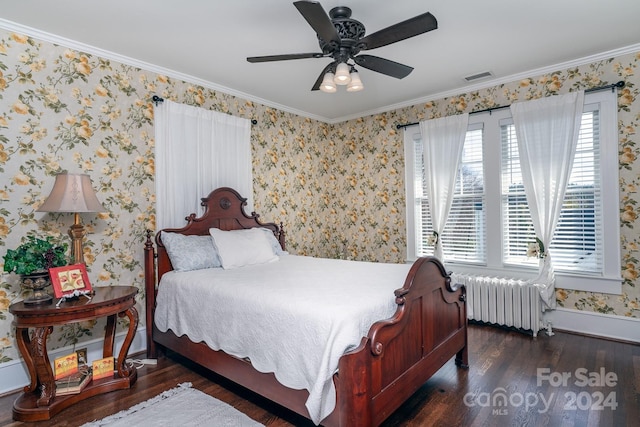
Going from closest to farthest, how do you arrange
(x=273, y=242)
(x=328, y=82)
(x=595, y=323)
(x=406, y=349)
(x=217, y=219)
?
1. (x=406, y=349)
2. (x=328, y=82)
3. (x=595, y=323)
4. (x=217, y=219)
5. (x=273, y=242)

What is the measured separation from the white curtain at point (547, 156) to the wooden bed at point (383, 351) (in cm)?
134

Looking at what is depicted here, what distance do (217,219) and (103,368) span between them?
5.37 feet

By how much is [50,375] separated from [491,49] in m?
4.21

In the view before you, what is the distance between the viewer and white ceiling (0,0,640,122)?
2.37m

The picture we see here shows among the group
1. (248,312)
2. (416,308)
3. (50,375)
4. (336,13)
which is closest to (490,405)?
(416,308)

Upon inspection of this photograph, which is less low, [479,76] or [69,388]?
[479,76]

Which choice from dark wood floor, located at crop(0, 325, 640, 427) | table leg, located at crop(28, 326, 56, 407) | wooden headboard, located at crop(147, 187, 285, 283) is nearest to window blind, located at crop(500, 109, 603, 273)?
dark wood floor, located at crop(0, 325, 640, 427)

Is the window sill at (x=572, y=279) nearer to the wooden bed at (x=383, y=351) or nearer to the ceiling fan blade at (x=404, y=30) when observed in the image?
the wooden bed at (x=383, y=351)

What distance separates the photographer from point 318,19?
5.90 ft

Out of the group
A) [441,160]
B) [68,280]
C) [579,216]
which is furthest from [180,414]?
[579,216]

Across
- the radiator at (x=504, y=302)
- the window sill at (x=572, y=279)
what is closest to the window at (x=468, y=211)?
the window sill at (x=572, y=279)

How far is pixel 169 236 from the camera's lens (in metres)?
3.13

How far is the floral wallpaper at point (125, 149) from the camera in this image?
101 inches

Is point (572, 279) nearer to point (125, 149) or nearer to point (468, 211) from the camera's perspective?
point (468, 211)
